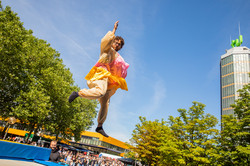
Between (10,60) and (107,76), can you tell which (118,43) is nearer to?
(107,76)

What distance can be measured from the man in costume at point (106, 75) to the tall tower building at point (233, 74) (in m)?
84.9

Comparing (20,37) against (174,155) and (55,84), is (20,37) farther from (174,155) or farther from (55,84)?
(174,155)

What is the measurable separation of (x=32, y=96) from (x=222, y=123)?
72.0 ft

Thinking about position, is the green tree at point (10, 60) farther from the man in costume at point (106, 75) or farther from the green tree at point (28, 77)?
the man in costume at point (106, 75)

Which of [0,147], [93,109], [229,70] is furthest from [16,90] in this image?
[229,70]

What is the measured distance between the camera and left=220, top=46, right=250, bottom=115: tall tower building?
76.5 meters

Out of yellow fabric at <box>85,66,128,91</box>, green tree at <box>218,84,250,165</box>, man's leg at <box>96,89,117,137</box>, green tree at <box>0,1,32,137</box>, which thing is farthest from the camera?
green tree at <box>218,84,250,165</box>

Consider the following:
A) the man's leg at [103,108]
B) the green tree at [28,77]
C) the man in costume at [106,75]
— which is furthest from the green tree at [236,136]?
the green tree at [28,77]

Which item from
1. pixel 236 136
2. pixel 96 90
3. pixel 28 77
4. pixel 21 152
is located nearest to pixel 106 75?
pixel 96 90

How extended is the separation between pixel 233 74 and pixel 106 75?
90184 mm

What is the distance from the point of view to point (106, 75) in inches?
124

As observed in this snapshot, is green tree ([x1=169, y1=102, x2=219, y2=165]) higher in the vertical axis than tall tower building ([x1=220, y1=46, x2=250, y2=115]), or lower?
lower

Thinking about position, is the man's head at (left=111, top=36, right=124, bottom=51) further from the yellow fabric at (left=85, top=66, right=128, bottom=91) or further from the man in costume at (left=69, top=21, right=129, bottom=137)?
the yellow fabric at (left=85, top=66, right=128, bottom=91)

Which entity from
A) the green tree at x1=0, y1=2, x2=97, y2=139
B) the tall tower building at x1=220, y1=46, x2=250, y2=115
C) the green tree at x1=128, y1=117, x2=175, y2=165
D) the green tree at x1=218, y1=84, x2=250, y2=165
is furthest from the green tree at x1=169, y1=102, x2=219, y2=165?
the tall tower building at x1=220, y1=46, x2=250, y2=115
